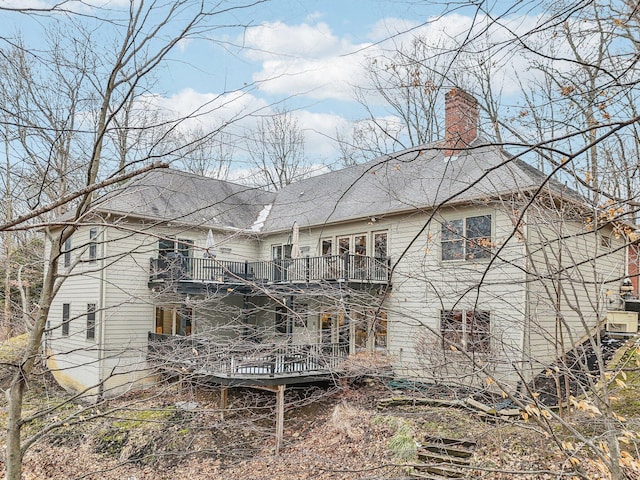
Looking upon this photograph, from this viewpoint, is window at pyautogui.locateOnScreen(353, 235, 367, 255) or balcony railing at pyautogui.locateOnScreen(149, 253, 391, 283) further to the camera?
window at pyautogui.locateOnScreen(353, 235, 367, 255)

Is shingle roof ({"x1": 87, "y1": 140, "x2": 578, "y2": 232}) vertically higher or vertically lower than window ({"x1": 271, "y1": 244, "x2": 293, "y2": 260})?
higher

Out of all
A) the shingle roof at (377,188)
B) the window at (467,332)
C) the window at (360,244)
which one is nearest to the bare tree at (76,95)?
the window at (467,332)

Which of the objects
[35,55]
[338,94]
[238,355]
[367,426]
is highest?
[35,55]

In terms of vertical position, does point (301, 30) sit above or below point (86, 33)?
below

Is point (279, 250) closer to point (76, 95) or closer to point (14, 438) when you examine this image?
point (14, 438)

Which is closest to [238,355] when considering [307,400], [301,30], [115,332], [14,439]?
[307,400]

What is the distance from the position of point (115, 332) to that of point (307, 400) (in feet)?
20.8

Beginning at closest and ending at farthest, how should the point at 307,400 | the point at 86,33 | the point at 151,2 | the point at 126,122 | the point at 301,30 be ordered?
the point at 301,30 < the point at 151,2 < the point at 86,33 < the point at 126,122 < the point at 307,400

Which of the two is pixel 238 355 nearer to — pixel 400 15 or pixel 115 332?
pixel 115 332

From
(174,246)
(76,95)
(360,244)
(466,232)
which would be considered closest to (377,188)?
(360,244)

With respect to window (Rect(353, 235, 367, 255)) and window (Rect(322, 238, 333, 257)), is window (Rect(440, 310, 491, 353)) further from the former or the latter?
window (Rect(322, 238, 333, 257))

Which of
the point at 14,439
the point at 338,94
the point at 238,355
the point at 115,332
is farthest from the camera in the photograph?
the point at 115,332

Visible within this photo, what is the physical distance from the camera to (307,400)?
11.4m

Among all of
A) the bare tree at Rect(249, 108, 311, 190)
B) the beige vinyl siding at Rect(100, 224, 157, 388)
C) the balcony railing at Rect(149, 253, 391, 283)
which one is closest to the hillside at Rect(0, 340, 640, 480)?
the beige vinyl siding at Rect(100, 224, 157, 388)
